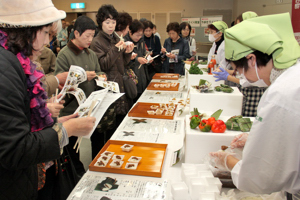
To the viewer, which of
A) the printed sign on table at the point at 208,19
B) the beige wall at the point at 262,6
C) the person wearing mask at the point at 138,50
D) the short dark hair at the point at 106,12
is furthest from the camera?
the printed sign on table at the point at 208,19

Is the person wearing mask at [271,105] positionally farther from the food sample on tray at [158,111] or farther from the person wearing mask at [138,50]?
the person wearing mask at [138,50]

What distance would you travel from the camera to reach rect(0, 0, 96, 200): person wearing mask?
0.85 metres

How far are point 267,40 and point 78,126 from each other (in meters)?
0.94

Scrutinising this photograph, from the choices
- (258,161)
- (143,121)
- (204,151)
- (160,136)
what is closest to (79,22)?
(143,121)

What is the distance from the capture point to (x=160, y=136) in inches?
76.5

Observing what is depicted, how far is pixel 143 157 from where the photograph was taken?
1.62m

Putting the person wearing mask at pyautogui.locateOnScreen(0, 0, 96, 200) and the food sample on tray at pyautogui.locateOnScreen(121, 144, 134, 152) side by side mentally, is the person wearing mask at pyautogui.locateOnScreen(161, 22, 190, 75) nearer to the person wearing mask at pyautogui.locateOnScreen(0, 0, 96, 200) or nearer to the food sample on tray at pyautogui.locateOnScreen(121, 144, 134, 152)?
the food sample on tray at pyautogui.locateOnScreen(121, 144, 134, 152)

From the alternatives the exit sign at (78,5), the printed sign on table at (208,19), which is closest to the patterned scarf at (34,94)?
the printed sign on table at (208,19)

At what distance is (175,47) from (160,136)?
320 centimetres

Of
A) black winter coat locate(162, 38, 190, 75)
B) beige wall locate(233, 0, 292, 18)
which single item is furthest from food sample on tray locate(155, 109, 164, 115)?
beige wall locate(233, 0, 292, 18)

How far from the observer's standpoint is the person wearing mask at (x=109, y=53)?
97.2 inches

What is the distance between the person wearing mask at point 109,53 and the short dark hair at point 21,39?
1.49m

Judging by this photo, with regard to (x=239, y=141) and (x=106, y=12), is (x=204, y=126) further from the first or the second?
(x=106, y=12)

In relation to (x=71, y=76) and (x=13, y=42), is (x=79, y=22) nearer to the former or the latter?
(x=71, y=76)
